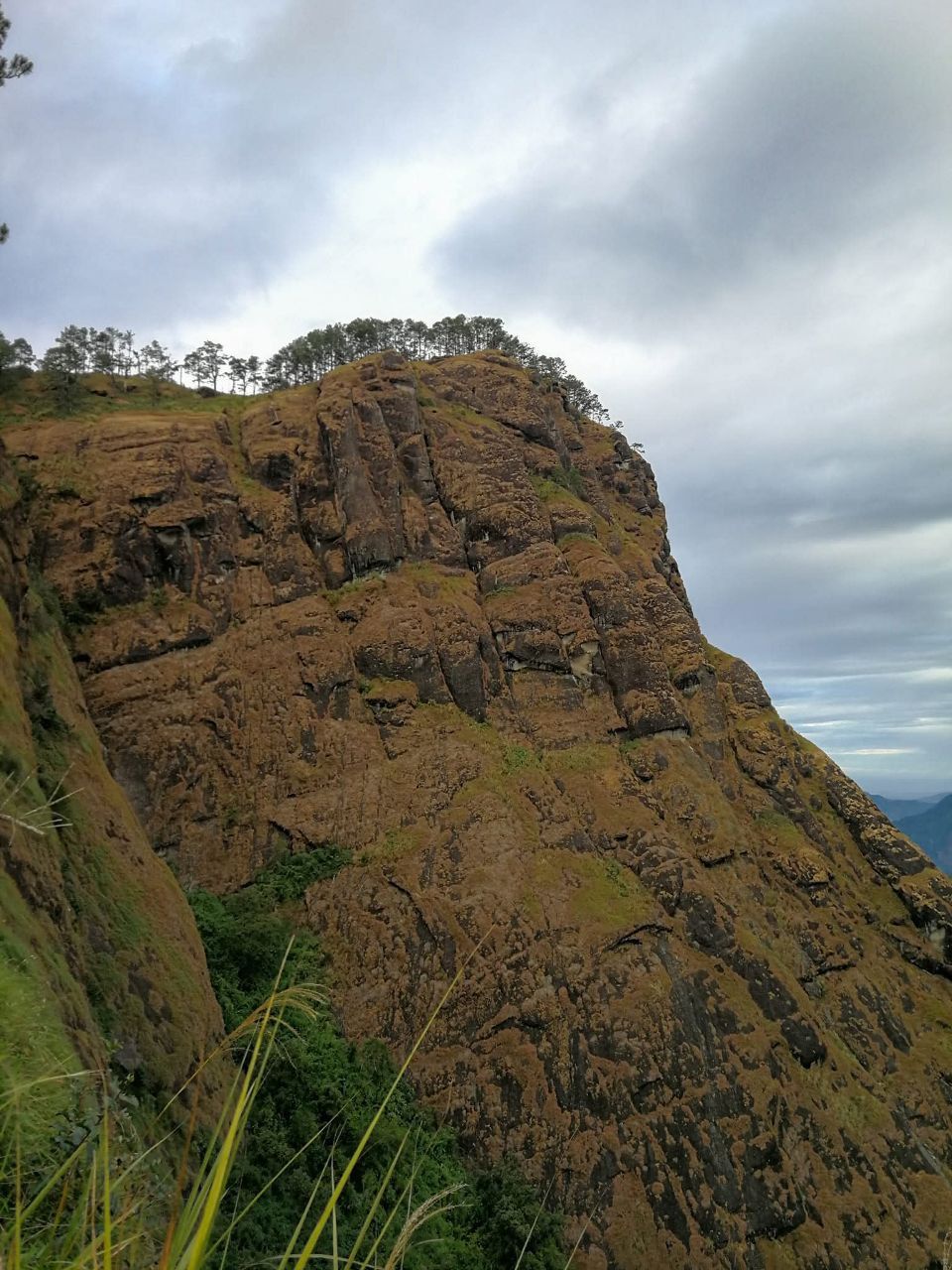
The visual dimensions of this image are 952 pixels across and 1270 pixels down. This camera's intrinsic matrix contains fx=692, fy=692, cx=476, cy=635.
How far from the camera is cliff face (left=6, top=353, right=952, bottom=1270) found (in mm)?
23984

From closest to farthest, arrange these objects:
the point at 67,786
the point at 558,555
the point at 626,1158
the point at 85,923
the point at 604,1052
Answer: the point at 85,923 < the point at 67,786 < the point at 626,1158 < the point at 604,1052 < the point at 558,555

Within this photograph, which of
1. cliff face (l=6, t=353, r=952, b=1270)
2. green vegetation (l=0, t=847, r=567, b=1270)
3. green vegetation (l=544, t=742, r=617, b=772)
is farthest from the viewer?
green vegetation (l=544, t=742, r=617, b=772)

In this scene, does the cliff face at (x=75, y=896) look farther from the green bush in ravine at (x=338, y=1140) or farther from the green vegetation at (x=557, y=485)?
the green vegetation at (x=557, y=485)

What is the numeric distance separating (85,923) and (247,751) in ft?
56.3

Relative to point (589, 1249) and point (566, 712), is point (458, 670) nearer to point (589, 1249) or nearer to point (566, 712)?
point (566, 712)

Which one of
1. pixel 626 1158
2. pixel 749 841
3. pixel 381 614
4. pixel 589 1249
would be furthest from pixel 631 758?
pixel 589 1249

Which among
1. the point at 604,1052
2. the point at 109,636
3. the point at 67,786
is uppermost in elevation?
the point at 109,636

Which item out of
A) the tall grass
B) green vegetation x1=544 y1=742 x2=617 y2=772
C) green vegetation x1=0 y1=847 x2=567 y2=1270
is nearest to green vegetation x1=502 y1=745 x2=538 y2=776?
green vegetation x1=544 y1=742 x2=617 y2=772

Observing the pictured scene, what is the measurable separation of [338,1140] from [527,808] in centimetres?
1569

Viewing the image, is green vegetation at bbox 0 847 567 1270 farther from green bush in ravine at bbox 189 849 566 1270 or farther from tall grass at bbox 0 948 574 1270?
tall grass at bbox 0 948 574 1270

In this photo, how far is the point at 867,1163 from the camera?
25.4 metres

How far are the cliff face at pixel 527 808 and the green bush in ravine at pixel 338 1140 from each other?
1.25m

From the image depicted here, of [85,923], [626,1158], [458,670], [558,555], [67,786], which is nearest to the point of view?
[85,923]

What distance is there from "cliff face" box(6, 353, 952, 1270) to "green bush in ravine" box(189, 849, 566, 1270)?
125 centimetres
